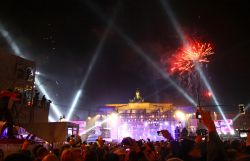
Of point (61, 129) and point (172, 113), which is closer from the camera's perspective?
point (61, 129)

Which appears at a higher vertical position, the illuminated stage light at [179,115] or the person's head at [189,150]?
the illuminated stage light at [179,115]

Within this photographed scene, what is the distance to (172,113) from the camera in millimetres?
47312

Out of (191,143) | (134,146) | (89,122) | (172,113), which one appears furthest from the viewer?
(89,122)

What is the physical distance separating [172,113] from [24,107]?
104 feet

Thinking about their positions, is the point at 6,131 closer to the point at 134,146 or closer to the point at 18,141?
the point at 18,141

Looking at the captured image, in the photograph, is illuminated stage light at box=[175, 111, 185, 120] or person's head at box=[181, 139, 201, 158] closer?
person's head at box=[181, 139, 201, 158]

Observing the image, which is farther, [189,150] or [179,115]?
[179,115]

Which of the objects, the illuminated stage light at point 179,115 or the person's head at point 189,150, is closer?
the person's head at point 189,150

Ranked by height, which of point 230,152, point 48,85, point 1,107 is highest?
point 48,85

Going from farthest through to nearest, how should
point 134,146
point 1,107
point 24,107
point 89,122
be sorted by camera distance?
point 89,122, point 24,107, point 1,107, point 134,146

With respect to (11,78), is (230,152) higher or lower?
lower

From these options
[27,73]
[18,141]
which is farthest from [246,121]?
[18,141]

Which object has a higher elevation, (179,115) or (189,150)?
(179,115)

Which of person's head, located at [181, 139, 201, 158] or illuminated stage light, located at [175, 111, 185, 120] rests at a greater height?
illuminated stage light, located at [175, 111, 185, 120]
